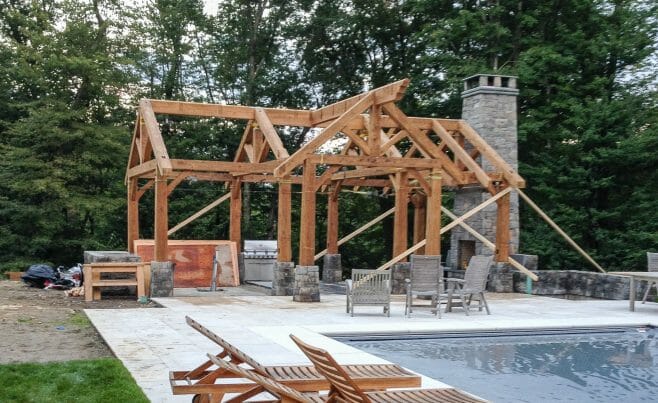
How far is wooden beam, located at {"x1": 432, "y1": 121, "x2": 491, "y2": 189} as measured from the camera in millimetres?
15273

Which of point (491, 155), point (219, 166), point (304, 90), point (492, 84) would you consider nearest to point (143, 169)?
point (219, 166)

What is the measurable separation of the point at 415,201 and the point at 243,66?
10.6m

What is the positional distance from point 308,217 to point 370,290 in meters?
2.56

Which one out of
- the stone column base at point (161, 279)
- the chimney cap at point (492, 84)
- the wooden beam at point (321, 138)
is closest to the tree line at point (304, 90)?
the chimney cap at point (492, 84)

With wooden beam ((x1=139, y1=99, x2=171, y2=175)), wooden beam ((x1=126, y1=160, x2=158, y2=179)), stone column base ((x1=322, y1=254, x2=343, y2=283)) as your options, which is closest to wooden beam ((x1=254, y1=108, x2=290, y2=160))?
wooden beam ((x1=139, y1=99, x2=171, y2=175))

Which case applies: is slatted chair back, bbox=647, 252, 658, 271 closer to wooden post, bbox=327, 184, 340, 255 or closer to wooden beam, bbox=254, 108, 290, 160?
wooden beam, bbox=254, 108, 290, 160

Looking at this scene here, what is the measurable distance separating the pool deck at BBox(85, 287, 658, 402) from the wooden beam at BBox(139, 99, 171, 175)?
2.44 meters

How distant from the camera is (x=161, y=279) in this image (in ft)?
44.1

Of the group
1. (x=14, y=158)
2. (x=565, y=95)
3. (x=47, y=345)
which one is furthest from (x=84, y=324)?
(x=565, y=95)

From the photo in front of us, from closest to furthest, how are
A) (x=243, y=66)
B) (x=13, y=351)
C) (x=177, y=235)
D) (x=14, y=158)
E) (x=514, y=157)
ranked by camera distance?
(x=13, y=351) → (x=514, y=157) → (x=14, y=158) → (x=177, y=235) → (x=243, y=66)

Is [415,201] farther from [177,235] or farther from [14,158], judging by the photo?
[14,158]

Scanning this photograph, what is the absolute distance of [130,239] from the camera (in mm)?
16938

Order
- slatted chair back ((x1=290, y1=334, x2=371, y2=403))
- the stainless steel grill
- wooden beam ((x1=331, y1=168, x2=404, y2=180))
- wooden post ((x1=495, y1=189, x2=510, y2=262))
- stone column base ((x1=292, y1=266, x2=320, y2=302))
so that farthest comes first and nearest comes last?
the stainless steel grill
wooden post ((x1=495, y1=189, x2=510, y2=262))
wooden beam ((x1=331, y1=168, x2=404, y2=180))
stone column base ((x1=292, y1=266, x2=320, y2=302))
slatted chair back ((x1=290, y1=334, x2=371, y2=403))

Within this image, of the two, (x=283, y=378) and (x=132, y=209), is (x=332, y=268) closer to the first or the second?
(x=132, y=209)
